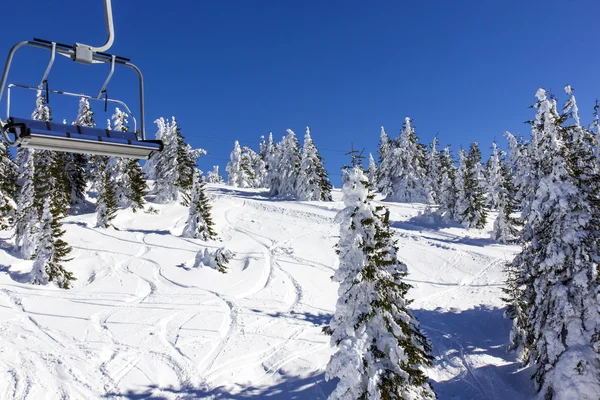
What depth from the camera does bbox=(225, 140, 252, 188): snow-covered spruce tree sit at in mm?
91750

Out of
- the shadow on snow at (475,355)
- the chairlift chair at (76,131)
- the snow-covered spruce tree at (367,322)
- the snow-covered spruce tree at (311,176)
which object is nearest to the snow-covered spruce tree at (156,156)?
the snow-covered spruce tree at (311,176)

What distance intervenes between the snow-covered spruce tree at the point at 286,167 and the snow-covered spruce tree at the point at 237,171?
22.9 m

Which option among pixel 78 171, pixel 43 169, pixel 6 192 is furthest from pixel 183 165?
pixel 6 192

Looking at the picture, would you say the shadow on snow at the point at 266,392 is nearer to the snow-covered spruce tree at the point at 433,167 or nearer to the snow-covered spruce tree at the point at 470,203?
the snow-covered spruce tree at the point at 470,203

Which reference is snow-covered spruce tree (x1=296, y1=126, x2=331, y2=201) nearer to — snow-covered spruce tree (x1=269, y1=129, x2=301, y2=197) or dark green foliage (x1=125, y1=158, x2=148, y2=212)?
snow-covered spruce tree (x1=269, y1=129, x2=301, y2=197)

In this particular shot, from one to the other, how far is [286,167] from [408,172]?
1808cm

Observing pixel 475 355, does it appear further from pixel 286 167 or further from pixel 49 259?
pixel 286 167

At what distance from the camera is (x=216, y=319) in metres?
23.5

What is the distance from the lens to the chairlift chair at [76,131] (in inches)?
160

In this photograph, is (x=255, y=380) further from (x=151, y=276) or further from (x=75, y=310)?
(x=151, y=276)

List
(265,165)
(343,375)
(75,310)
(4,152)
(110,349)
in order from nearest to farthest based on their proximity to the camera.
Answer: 1. (343,375)
2. (110,349)
3. (75,310)
4. (4,152)
5. (265,165)

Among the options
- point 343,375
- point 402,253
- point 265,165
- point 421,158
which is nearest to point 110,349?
point 343,375

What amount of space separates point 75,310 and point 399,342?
18.8m

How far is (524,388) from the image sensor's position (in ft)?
62.8
